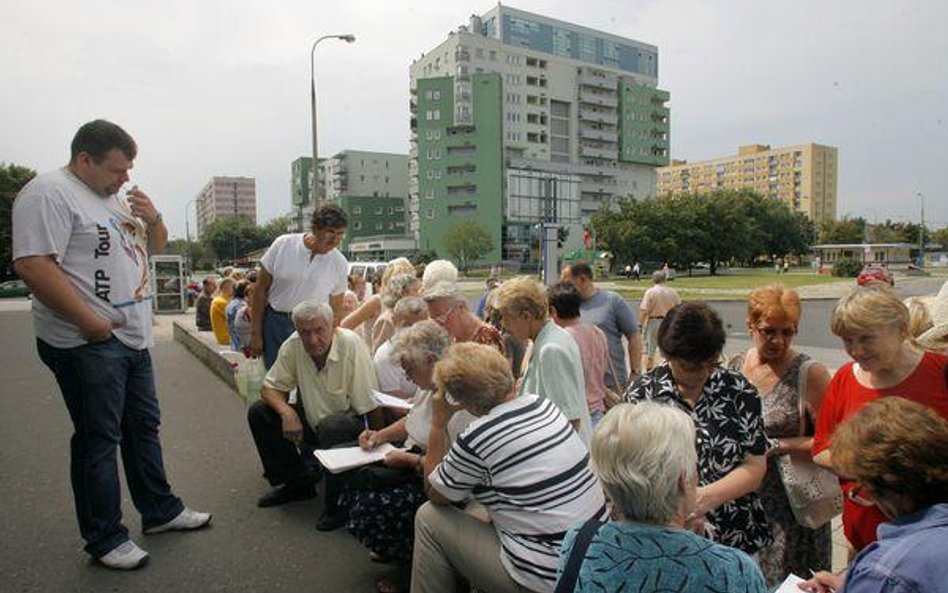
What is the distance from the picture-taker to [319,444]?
13.4 feet

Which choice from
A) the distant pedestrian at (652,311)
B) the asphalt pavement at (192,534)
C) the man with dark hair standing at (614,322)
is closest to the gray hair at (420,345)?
the asphalt pavement at (192,534)

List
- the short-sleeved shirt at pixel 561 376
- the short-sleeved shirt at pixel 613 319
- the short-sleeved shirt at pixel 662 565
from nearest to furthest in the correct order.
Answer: the short-sleeved shirt at pixel 662 565
the short-sleeved shirt at pixel 561 376
the short-sleeved shirt at pixel 613 319

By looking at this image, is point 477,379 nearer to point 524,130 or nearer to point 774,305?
point 774,305

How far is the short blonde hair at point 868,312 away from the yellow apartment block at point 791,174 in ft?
492

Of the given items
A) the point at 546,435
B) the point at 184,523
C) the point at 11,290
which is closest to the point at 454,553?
the point at 546,435

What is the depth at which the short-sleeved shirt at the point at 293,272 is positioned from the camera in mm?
4938

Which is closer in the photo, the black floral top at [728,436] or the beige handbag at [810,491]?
the black floral top at [728,436]

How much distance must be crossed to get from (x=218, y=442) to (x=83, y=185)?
3228mm

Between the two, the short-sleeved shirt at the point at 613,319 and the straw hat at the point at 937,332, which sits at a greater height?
the straw hat at the point at 937,332

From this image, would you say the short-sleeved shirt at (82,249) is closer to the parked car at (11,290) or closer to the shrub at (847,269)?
the parked car at (11,290)

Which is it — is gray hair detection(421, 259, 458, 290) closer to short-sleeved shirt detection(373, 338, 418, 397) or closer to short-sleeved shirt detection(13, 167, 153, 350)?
short-sleeved shirt detection(373, 338, 418, 397)

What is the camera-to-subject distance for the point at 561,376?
127 inches

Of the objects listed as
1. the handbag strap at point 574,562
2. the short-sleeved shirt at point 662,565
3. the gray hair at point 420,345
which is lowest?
the handbag strap at point 574,562

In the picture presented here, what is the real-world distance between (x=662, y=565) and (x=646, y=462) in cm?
25
